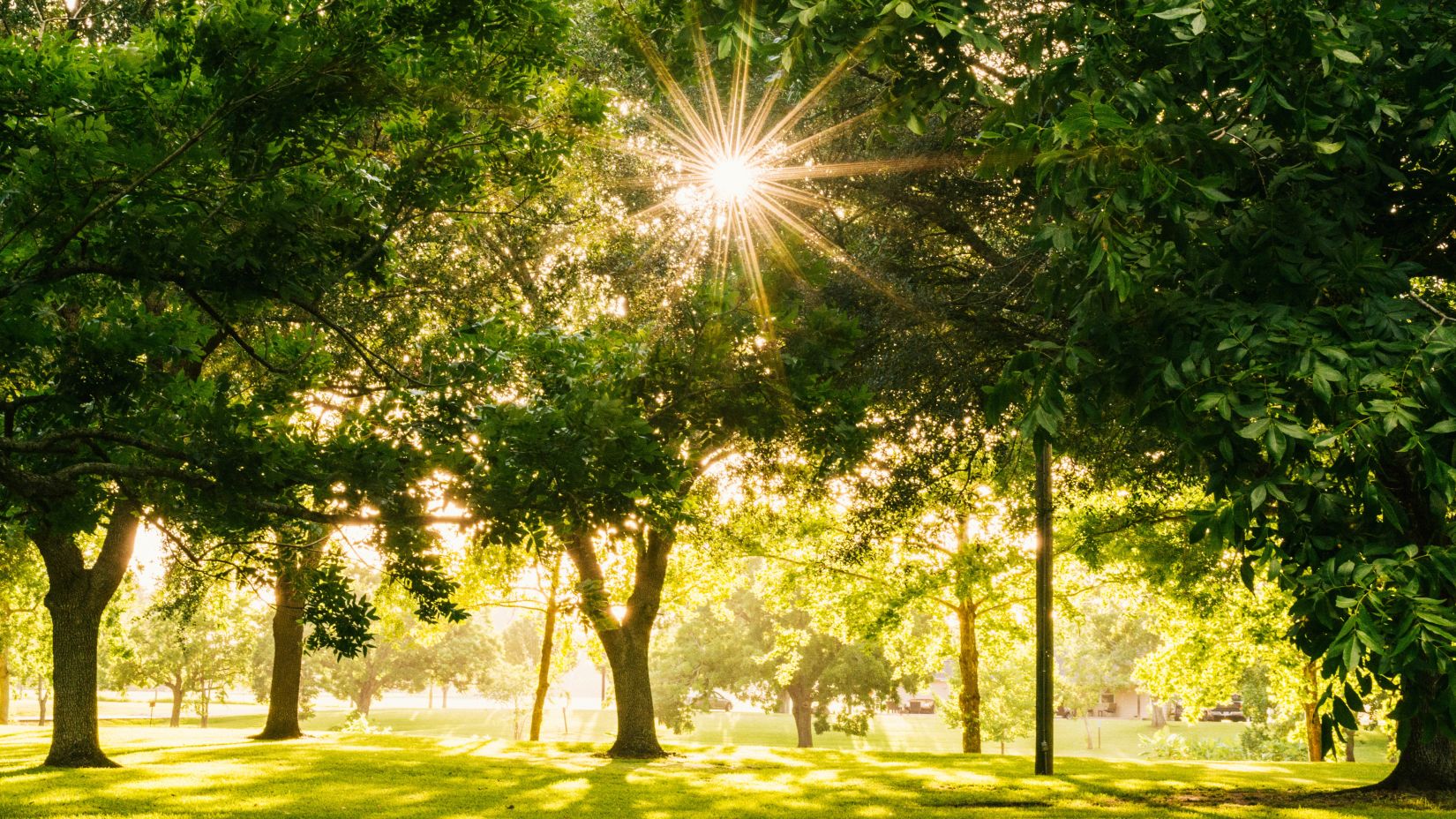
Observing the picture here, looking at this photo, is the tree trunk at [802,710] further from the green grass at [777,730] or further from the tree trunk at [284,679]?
the tree trunk at [284,679]

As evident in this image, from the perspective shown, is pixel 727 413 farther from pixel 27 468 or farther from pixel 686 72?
pixel 27 468

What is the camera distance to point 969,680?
30.1m

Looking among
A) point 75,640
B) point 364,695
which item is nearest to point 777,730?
point 364,695

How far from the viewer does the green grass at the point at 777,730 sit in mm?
66438

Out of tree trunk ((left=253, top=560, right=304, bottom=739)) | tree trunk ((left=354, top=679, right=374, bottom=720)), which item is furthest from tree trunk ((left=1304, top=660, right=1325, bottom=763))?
tree trunk ((left=354, top=679, right=374, bottom=720))

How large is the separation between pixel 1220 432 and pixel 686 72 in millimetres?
5813

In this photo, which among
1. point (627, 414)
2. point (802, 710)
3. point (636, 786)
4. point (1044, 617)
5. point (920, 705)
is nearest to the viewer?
point (627, 414)

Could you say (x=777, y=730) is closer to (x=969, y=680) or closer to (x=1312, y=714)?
(x=969, y=680)

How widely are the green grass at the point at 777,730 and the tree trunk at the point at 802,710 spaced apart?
713 centimetres

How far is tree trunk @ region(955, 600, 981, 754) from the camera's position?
1178 inches

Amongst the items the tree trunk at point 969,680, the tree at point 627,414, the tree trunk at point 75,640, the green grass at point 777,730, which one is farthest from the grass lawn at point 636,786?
the green grass at point 777,730

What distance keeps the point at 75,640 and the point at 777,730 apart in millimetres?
65005

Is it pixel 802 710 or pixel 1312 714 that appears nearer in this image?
pixel 1312 714

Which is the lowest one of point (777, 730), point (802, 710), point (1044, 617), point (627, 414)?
point (777, 730)
